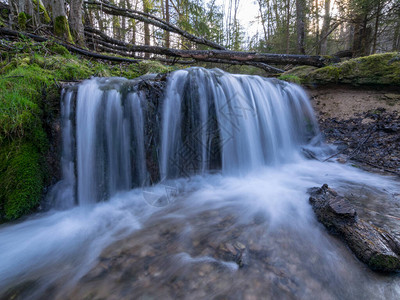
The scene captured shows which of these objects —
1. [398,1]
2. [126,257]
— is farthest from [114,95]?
[398,1]

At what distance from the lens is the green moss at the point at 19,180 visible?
2410mm

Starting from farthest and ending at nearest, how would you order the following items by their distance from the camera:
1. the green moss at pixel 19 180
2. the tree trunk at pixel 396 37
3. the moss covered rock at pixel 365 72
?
the tree trunk at pixel 396 37
the moss covered rock at pixel 365 72
the green moss at pixel 19 180

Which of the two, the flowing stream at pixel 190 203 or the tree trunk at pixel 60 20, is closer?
the flowing stream at pixel 190 203

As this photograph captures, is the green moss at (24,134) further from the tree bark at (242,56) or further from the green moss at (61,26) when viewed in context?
the tree bark at (242,56)

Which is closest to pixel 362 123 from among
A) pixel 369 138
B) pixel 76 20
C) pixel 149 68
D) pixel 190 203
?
pixel 369 138

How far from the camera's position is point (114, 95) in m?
3.26

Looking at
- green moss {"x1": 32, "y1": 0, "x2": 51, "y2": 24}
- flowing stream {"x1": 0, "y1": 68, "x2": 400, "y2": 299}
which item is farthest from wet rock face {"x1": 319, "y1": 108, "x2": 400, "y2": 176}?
green moss {"x1": 32, "y1": 0, "x2": 51, "y2": 24}

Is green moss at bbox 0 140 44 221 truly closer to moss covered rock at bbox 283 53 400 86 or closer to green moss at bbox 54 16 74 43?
green moss at bbox 54 16 74 43

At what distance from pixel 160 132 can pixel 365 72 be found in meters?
5.53

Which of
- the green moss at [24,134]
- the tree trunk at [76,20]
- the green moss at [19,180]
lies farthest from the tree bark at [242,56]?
the green moss at [19,180]

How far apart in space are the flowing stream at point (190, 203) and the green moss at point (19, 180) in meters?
0.19

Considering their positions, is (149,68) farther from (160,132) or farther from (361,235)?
(361,235)

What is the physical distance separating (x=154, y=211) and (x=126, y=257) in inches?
34.8

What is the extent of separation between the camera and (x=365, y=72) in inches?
199
